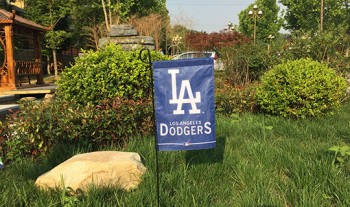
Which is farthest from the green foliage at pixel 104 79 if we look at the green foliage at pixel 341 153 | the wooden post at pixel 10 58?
the wooden post at pixel 10 58

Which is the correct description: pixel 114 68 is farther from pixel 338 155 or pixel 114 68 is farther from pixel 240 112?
pixel 338 155

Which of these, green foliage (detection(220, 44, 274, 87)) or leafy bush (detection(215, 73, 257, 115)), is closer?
leafy bush (detection(215, 73, 257, 115))

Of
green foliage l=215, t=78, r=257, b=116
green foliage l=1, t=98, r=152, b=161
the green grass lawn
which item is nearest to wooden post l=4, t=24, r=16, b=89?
green foliage l=1, t=98, r=152, b=161

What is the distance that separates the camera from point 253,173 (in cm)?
321

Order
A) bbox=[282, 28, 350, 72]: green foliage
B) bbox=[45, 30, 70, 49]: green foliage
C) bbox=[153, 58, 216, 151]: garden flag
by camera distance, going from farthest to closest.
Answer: bbox=[45, 30, 70, 49]: green foliage → bbox=[282, 28, 350, 72]: green foliage → bbox=[153, 58, 216, 151]: garden flag

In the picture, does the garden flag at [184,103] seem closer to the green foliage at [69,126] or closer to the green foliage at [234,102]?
the green foliage at [69,126]

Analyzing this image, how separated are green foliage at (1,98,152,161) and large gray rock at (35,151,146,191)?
969 millimetres

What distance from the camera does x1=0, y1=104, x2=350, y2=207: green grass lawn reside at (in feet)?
9.18

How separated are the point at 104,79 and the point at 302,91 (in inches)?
130

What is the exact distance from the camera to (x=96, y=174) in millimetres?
3172

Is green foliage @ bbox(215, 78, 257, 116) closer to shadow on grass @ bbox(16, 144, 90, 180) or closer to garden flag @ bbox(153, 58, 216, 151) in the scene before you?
shadow on grass @ bbox(16, 144, 90, 180)

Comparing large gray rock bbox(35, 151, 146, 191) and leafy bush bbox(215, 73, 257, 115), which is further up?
leafy bush bbox(215, 73, 257, 115)

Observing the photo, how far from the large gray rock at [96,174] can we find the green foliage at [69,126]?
0.97 metres

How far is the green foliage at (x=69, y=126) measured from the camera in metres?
4.11
